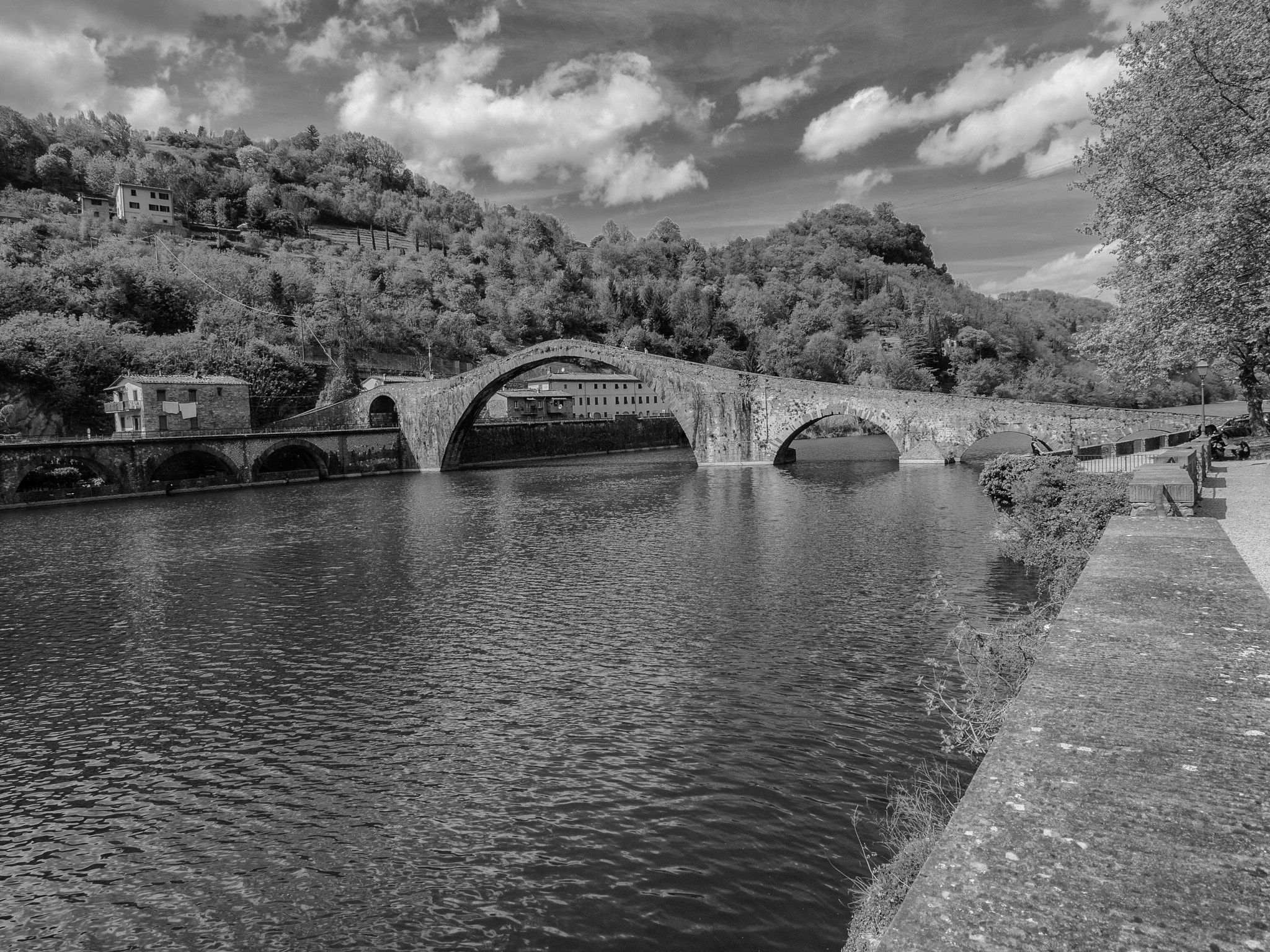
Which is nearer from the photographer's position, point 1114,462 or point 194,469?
point 1114,462

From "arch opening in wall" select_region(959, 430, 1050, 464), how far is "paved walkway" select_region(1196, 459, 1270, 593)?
70.6 feet

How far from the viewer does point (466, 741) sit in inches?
384

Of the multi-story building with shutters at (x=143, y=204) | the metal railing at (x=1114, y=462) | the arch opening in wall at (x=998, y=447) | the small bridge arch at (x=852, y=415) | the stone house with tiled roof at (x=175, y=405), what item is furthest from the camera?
the multi-story building with shutters at (x=143, y=204)

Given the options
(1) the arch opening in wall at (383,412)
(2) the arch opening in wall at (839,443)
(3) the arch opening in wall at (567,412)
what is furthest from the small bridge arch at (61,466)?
(2) the arch opening in wall at (839,443)

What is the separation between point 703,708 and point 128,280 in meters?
82.6

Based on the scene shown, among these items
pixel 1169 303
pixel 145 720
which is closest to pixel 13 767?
pixel 145 720

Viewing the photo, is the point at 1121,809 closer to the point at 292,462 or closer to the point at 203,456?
the point at 203,456

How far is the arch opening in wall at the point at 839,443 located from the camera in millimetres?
50719

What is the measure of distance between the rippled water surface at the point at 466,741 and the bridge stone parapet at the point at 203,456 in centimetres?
2266

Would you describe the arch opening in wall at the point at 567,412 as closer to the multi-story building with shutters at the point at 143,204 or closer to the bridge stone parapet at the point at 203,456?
the bridge stone parapet at the point at 203,456

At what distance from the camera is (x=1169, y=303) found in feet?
61.2

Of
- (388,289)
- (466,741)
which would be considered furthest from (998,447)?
(388,289)

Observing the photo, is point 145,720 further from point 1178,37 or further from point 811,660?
point 1178,37

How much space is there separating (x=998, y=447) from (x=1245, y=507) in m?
46.4
